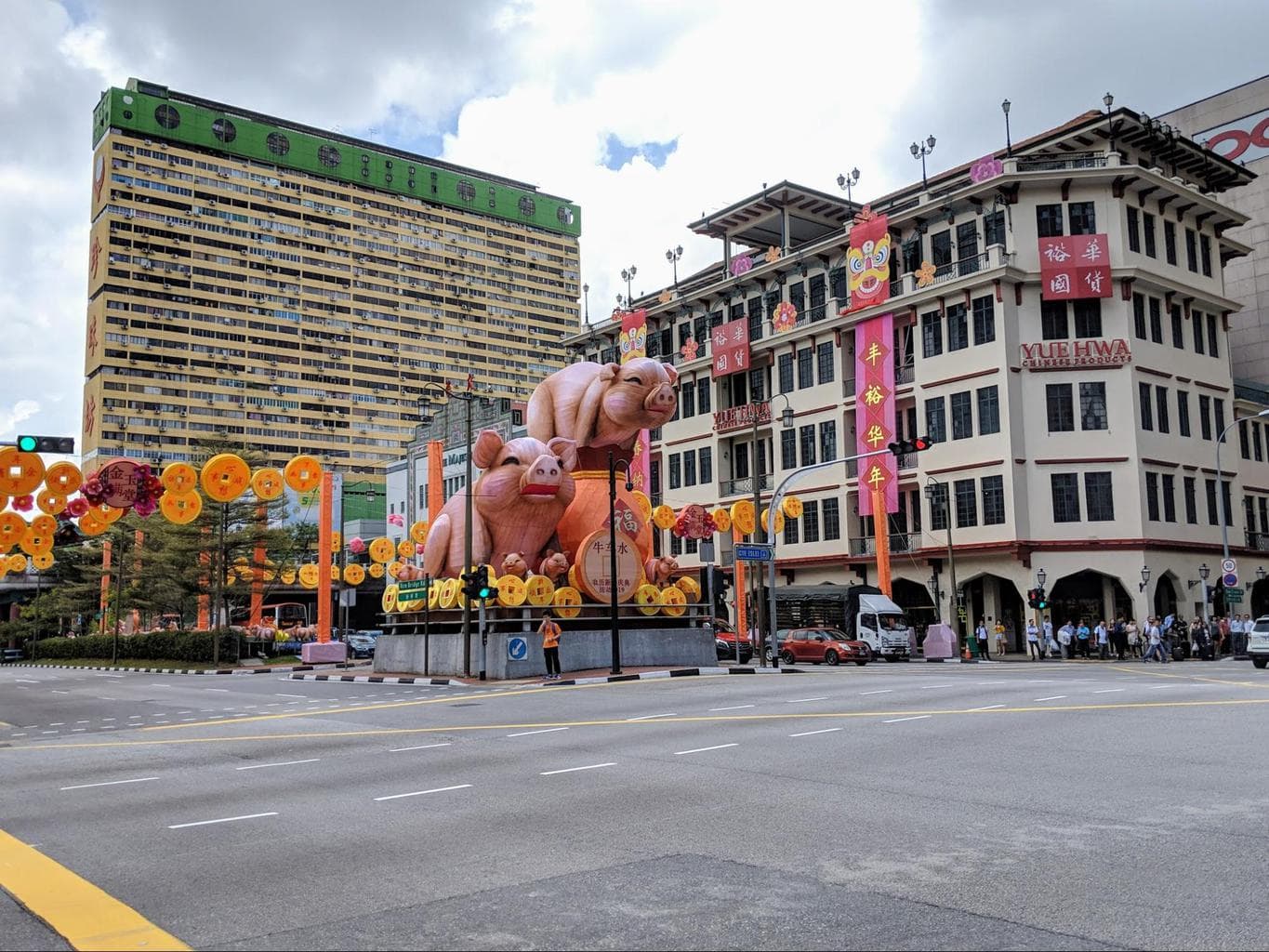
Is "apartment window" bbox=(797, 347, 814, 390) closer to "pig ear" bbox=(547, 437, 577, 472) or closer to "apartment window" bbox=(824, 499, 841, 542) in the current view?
"apartment window" bbox=(824, 499, 841, 542)

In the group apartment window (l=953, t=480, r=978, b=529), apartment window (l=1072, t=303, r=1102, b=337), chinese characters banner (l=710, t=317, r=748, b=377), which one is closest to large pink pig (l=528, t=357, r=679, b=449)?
apartment window (l=953, t=480, r=978, b=529)

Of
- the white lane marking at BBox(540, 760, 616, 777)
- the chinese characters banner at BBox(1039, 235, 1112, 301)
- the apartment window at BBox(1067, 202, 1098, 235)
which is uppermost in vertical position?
the apartment window at BBox(1067, 202, 1098, 235)

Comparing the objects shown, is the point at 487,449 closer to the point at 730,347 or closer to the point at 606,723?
the point at 606,723

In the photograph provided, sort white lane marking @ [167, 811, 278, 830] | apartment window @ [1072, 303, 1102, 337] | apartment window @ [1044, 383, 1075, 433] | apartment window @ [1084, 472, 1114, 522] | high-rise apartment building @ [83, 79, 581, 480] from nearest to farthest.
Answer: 1. white lane marking @ [167, 811, 278, 830]
2. apartment window @ [1084, 472, 1114, 522]
3. apartment window @ [1044, 383, 1075, 433]
4. apartment window @ [1072, 303, 1102, 337]
5. high-rise apartment building @ [83, 79, 581, 480]

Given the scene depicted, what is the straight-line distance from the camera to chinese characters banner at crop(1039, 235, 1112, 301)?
143ft

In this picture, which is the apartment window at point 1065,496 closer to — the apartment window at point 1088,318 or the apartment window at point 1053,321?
the apartment window at point 1053,321

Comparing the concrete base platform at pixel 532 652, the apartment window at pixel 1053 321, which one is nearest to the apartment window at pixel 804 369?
the apartment window at pixel 1053 321

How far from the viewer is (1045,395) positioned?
44.1m

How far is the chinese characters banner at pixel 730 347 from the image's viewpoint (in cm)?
5553

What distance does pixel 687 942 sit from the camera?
5.37 meters

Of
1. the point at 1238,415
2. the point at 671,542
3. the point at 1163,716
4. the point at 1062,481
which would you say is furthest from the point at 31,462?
the point at 1238,415

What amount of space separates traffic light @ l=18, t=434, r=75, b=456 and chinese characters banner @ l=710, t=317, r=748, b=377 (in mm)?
38087

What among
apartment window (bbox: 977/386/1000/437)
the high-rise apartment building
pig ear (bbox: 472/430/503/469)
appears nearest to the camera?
pig ear (bbox: 472/430/503/469)

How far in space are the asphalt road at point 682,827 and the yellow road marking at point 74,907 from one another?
0.11 meters
